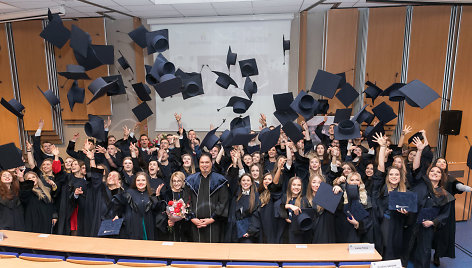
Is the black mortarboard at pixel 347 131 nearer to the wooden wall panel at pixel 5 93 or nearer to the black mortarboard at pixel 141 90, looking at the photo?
the black mortarboard at pixel 141 90

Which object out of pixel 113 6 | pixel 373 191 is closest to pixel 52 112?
pixel 113 6

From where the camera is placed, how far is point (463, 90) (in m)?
6.30

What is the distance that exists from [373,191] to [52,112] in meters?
7.06

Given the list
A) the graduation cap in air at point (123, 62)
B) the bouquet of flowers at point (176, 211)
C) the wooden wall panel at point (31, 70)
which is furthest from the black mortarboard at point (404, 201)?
the wooden wall panel at point (31, 70)

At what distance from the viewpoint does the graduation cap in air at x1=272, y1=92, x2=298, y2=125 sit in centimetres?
520

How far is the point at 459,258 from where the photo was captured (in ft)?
13.0

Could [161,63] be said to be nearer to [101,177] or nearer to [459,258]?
[101,177]

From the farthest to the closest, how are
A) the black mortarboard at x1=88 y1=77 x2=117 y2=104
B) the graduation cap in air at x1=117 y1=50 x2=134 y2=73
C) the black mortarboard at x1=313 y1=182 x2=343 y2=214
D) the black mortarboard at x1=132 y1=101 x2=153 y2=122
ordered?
1. the graduation cap in air at x1=117 y1=50 x2=134 y2=73
2. the black mortarboard at x1=132 y1=101 x2=153 y2=122
3. the black mortarboard at x1=88 y1=77 x2=117 y2=104
4. the black mortarboard at x1=313 y1=182 x2=343 y2=214

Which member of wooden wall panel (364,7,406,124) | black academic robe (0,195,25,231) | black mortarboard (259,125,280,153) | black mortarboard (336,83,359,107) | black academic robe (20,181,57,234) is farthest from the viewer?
wooden wall panel (364,7,406,124)

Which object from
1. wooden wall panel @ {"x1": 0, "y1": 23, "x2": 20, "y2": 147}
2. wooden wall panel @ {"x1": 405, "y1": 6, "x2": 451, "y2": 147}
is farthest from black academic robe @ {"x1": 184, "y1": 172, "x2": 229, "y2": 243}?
wooden wall panel @ {"x1": 0, "y1": 23, "x2": 20, "y2": 147}

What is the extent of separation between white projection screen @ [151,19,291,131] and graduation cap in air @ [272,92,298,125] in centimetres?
176

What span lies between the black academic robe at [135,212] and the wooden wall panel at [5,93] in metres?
5.56

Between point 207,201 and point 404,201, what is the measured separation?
80.8 inches

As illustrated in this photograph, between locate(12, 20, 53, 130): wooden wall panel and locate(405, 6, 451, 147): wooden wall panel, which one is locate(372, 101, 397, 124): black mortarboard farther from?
locate(12, 20, 53, 130): wooden wall panel
